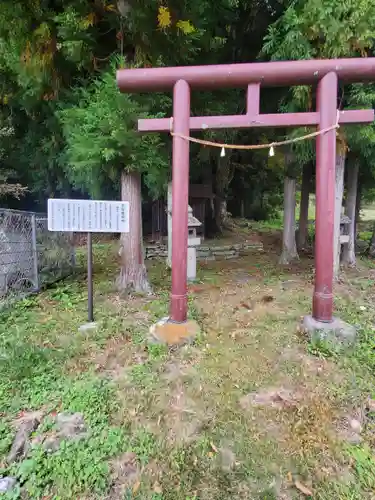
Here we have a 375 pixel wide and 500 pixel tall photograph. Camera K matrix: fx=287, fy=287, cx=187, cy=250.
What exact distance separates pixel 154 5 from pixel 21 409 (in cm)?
492

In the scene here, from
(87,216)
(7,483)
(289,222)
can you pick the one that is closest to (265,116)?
(87,216)

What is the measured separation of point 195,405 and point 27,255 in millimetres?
4012

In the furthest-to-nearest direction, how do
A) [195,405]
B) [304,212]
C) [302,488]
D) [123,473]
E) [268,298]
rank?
[304,212], [268,298], [195,405], [123,473], [302,488]

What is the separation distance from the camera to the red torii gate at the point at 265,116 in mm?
3146

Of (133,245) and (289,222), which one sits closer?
(133,245)

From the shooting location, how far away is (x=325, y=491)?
5.96 ft

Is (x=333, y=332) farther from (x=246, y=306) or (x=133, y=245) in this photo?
(x=133, y=245)

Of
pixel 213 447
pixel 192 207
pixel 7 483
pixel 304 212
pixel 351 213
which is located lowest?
pixel 7 483

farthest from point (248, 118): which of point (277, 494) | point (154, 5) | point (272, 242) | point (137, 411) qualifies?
point (272, 242)

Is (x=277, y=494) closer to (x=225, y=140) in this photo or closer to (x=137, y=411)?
(x=137, y=411)

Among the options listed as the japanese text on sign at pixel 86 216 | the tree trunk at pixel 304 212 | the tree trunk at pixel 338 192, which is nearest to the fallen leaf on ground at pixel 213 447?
the japanese text on sign at pixel 86 216

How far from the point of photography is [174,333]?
3.27m

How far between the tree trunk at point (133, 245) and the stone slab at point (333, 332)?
2.79 meters

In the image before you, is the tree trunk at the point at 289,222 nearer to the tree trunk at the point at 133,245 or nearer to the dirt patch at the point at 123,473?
the tree trunk at the point at 133,245
